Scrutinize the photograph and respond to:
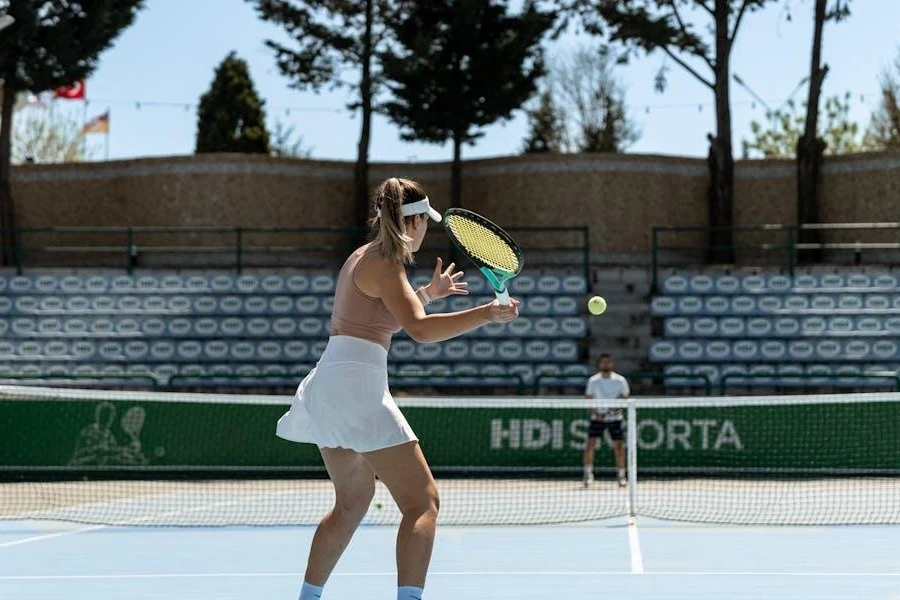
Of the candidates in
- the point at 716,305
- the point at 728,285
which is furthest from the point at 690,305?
the point at 728,285

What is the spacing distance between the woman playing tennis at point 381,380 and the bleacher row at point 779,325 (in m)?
17.3

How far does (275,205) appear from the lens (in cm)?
3175

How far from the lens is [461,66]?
30344 millimetres

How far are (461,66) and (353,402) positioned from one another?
2484cm

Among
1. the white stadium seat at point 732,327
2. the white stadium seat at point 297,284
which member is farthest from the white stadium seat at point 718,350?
the white stadium seat at point 297,284

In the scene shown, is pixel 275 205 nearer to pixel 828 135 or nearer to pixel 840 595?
pixel 840 595

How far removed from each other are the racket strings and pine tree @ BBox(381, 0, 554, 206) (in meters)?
23.5

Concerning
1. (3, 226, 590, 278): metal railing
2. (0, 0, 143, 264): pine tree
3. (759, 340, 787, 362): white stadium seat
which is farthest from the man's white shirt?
(0, 0, 143, 264): pine tree

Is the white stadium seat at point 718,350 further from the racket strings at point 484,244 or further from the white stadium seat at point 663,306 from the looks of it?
the racket strings at point 484,244

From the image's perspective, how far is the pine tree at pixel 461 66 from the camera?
30.0 metres

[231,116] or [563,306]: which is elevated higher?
[231,116]

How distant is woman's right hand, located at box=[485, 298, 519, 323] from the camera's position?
19.1 feet

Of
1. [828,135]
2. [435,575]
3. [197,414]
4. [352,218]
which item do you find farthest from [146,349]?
[828,135]

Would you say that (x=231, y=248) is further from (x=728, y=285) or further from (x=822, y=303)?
(x=822, y=303)
